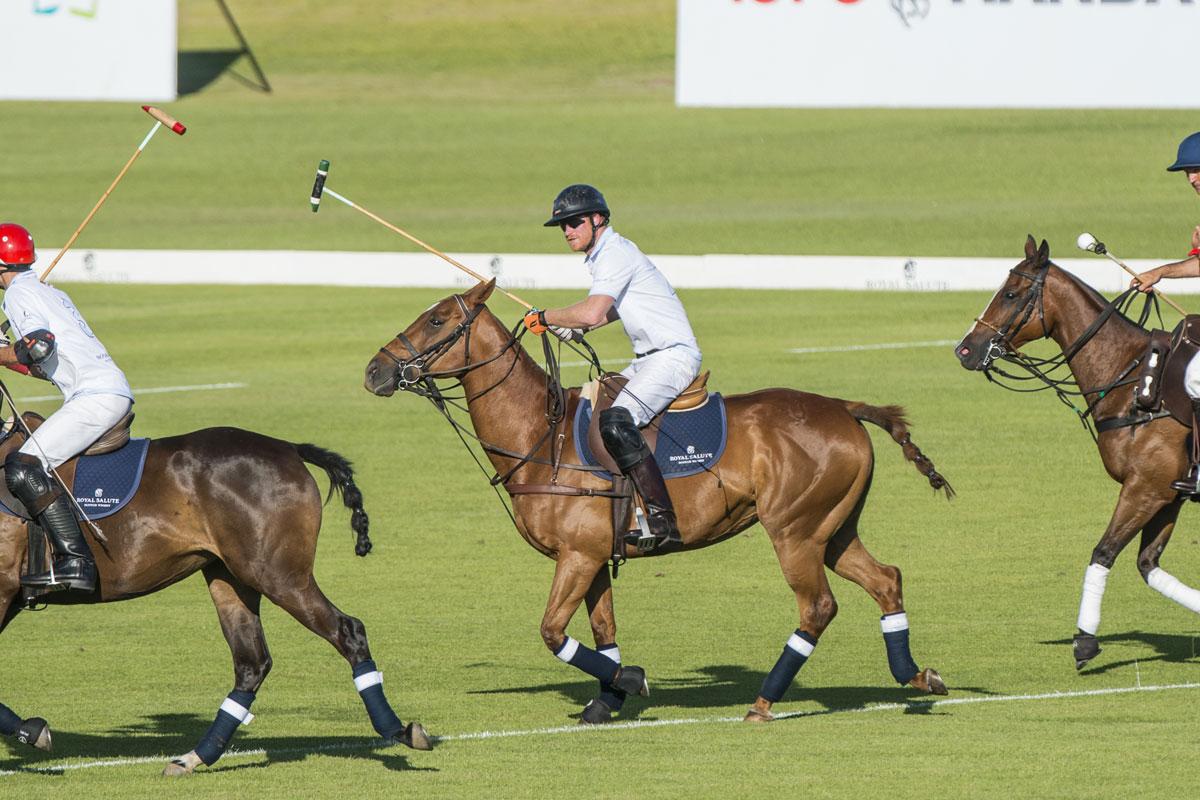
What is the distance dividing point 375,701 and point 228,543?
105 cm

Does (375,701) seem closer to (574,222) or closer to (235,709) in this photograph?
(235,709)

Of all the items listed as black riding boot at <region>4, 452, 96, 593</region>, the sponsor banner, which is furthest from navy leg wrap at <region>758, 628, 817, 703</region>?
the sponsor banner

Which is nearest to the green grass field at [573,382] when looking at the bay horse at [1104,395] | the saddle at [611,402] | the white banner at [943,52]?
the bay horse at [1104,395]

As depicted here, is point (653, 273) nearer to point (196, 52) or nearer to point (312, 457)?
point (312, 457)

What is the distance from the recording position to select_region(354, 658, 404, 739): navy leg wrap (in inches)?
383

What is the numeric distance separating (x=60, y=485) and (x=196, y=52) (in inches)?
1561

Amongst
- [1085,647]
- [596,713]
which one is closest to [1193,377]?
[1085,647]

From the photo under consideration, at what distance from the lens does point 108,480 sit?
32.7ft

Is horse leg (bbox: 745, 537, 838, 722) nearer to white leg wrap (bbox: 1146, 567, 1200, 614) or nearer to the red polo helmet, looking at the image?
white leg wrap (bbox: 1146, 567, 1200, 614)

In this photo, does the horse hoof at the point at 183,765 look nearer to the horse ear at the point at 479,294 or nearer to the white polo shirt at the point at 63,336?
the white polo shirt at the point at 63,336

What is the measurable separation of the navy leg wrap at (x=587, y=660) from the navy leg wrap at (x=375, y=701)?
1265mm

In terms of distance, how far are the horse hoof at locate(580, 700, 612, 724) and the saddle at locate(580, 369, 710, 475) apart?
4.12 feet

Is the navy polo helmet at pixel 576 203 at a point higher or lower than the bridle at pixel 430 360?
higher

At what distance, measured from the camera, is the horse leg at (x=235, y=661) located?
9.79 m
